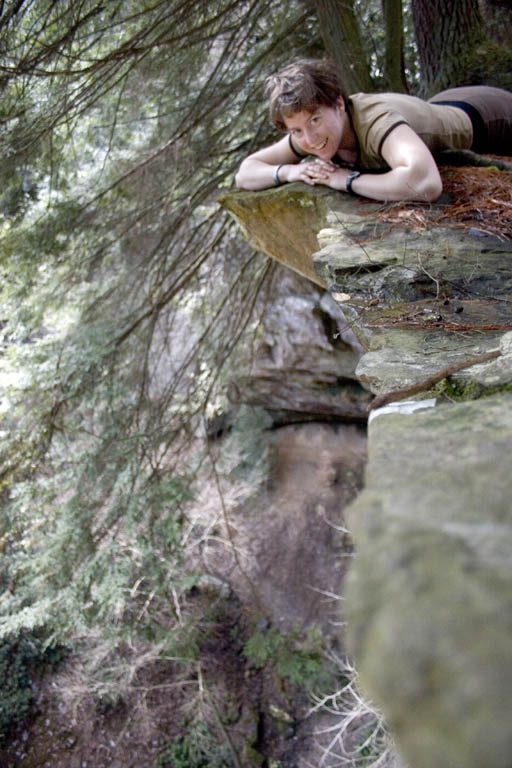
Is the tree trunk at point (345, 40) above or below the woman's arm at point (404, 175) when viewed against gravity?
above

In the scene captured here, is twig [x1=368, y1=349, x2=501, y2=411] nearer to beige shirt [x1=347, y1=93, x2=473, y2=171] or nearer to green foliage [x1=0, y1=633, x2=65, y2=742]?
beige shirt [x1=347, y1=93, x2=473, y2=171]

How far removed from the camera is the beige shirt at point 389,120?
7.26 feet

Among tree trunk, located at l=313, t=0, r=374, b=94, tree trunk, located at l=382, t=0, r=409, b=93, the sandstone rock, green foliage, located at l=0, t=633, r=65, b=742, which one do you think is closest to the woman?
tree trunk, located at l=313, t=0, r=374, b=94

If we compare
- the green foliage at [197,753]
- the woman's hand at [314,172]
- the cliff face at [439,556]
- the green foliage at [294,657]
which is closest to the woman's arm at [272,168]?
the woman's hand at [314,172]

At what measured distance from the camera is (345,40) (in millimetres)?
3395

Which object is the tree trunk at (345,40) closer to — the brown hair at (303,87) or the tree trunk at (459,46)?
the tree trunk at (459,46)

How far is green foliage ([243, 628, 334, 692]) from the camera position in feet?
22.4

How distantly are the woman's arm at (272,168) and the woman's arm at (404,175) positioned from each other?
370 millimetres

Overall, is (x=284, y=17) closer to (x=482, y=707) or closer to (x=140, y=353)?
(x=140, y=353)

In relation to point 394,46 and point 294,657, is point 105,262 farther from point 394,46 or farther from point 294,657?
point 294,657

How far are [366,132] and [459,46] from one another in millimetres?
2014

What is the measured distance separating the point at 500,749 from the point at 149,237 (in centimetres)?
451

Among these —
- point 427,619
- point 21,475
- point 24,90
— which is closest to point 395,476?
point 427,619

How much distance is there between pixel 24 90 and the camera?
2.98 m
